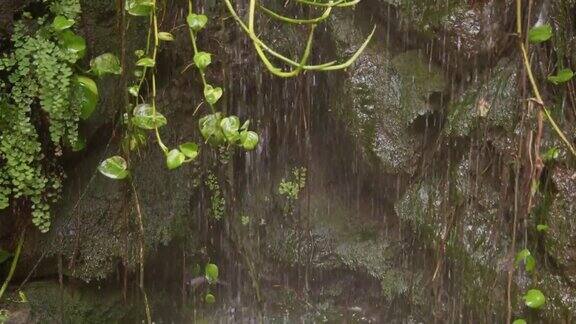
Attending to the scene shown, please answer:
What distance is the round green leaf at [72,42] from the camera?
264 cm

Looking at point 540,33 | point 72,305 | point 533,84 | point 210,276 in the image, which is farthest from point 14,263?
point 540,33

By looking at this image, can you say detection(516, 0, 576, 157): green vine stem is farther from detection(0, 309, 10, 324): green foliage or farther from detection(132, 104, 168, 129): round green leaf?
detection(0, 309, 10, 324): green foliage

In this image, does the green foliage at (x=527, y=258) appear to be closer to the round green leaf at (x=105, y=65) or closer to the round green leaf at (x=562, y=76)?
the round green leaf at (x=562, y=76)

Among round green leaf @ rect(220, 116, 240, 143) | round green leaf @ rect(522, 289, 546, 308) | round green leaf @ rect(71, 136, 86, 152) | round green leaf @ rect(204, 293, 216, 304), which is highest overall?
round green leaf @ rect(220, 116, 240, 143)

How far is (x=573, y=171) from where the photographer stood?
2.94 m

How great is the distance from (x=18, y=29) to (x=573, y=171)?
2.30 meters

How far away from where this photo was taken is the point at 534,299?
281 cm

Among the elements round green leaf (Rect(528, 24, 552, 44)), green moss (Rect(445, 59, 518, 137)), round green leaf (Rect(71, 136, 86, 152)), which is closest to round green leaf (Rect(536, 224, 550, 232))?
green moss (Rect(445, 59, 518, 137))

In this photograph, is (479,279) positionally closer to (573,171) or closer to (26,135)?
(573,171)

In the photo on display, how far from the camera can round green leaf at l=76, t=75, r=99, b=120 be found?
8.82 feet

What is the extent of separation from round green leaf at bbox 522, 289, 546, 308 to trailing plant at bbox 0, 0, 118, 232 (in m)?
1.90

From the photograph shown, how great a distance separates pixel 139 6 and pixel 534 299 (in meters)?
1.92

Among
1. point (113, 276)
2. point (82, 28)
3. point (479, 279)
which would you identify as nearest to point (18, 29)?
point (82, 28)

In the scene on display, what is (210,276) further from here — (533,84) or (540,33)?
(540,33)
